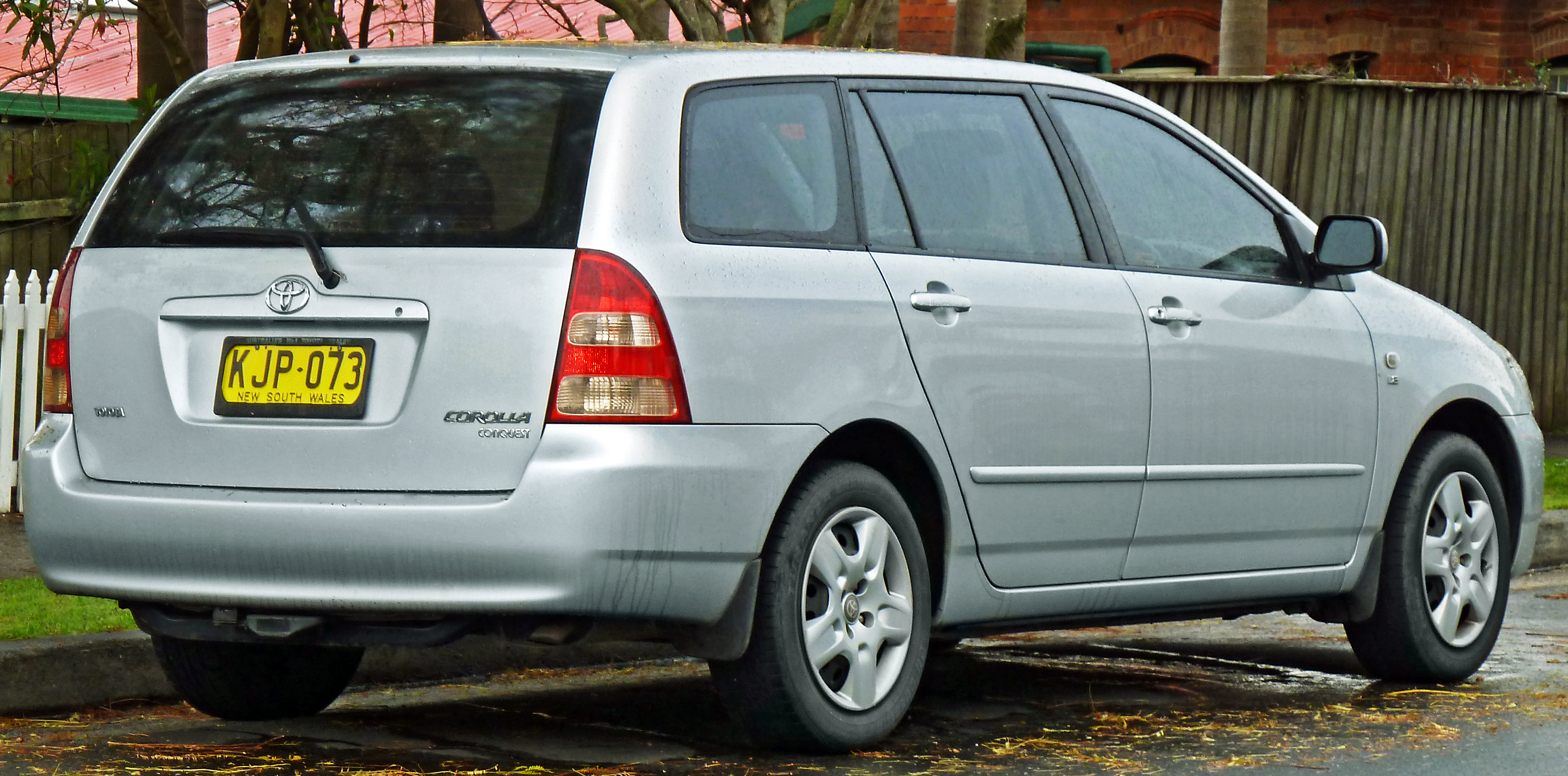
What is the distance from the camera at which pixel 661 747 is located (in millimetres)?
5293

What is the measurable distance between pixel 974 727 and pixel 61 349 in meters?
2.39

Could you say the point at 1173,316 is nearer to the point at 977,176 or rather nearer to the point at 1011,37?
the point at 977,176

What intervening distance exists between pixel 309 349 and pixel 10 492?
5.64m

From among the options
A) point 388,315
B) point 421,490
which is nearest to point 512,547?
point 421,490

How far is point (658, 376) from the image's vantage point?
4570 millimetres

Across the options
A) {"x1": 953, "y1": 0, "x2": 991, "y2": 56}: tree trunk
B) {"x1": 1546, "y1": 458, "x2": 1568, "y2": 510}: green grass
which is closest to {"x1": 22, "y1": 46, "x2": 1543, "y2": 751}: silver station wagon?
{"x1": 1546, "y1": 458, "x2": 1568, "y2": 510}: green grass

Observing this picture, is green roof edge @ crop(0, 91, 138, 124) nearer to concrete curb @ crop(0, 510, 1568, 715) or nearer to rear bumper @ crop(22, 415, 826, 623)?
concrete curb @ crop(0, 510, 1568, 715)

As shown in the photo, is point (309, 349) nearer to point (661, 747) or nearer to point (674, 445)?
point (674, 445)

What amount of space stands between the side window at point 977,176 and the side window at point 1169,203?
0.63ft

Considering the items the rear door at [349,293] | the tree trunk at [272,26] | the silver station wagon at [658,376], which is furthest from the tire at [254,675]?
the tree trunk at [272,26]

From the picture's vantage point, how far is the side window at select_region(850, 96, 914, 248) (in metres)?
5.26

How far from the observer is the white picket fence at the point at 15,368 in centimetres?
958

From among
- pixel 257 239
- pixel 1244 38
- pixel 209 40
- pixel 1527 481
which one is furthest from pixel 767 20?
pixel 209 40

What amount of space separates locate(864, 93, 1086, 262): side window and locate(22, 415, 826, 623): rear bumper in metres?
0.82
